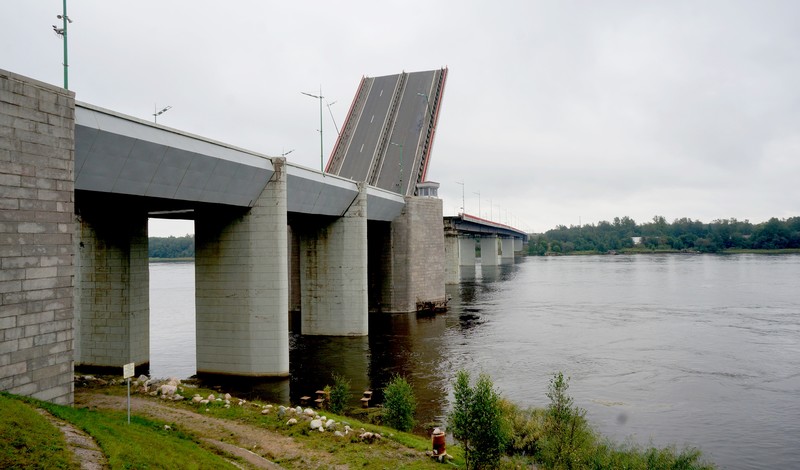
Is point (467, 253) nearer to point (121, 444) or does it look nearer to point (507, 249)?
point (507, 249)

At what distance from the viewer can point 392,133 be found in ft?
193

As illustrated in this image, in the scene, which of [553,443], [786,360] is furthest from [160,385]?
[786,360]

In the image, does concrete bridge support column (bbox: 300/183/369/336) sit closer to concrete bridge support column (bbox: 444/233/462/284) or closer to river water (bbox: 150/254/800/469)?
river water (bbox: 150/254/800/469)

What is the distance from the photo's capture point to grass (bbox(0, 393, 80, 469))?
9102 millimetres

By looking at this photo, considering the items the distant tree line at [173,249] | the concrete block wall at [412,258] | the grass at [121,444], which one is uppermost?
the distant tree line at [173,249]

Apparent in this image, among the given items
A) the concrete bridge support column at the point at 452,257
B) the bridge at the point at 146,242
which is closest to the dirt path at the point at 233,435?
the bridge at the point at 146,242

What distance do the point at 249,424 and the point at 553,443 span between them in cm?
864

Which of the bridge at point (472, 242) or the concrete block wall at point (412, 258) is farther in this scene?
the bridge at point (472, 242)

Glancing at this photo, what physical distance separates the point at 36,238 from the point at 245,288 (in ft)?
40.2

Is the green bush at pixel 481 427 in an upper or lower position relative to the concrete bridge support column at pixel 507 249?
lower

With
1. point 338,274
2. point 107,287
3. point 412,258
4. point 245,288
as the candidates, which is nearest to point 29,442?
point 245,288

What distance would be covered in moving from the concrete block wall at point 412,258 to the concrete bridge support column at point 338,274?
10461 mm

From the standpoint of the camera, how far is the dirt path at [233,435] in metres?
13.8

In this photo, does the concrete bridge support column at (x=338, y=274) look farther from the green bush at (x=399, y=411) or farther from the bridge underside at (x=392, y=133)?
the green bush at (x=399, y=411)
